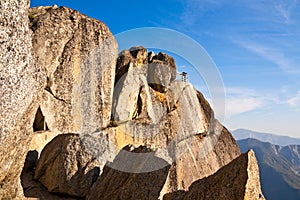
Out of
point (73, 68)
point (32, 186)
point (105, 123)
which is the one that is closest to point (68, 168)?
point (32, 186)

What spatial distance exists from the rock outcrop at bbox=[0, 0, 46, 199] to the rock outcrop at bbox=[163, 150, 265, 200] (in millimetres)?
5856

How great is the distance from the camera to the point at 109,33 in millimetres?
26219

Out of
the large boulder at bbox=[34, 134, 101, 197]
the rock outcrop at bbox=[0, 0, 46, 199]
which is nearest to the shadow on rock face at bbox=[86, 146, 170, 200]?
the large boulder at bbox=[34, 134, 101, 197]

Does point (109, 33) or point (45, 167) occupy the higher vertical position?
point (109, 33)

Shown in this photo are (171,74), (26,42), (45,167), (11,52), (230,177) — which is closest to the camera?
(11,52)

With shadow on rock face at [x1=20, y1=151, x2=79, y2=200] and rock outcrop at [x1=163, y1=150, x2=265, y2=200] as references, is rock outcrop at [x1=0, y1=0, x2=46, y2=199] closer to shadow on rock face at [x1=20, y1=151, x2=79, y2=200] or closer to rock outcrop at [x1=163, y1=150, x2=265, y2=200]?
shadow on rock face at [x1=20, y1=151, x2=79, y2=200]

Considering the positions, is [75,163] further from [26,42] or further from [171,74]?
[171,74]

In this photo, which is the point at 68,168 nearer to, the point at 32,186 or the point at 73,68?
the point at 32,186

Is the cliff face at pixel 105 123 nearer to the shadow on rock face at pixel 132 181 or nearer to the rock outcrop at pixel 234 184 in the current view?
the shadow on rock face at pixel 132 181

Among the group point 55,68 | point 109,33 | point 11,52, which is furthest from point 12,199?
point 109,33

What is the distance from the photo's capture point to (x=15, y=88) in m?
7.75

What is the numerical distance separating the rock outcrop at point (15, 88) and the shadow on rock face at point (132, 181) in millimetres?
4586

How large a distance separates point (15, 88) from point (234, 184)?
7.16m

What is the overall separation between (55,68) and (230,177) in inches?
674
